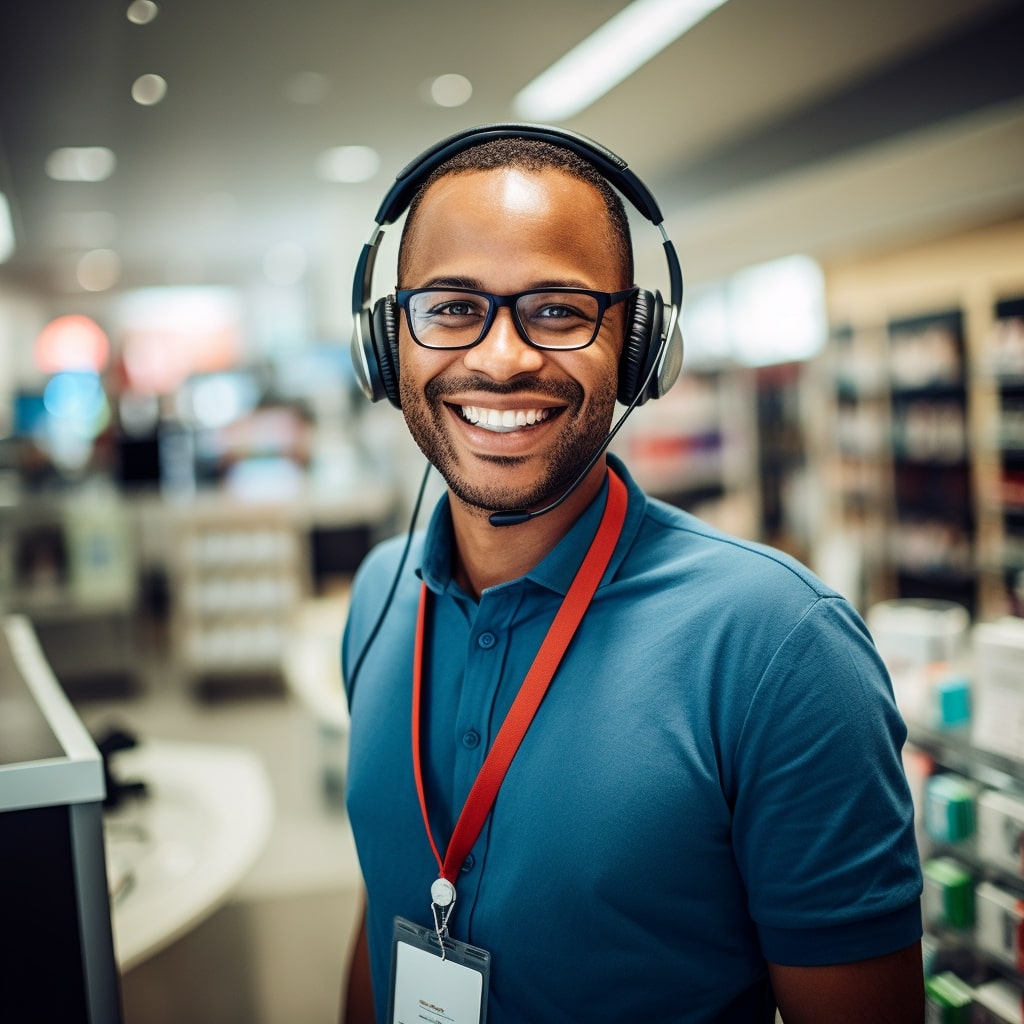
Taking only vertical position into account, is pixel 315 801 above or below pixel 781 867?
below

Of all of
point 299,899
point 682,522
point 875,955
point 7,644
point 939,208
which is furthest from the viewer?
point 939,208

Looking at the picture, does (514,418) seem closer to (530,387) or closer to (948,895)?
(530,387)

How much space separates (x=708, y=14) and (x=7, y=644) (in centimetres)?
399

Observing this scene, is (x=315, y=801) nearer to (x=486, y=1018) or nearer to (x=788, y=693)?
(x=486, y=1018)

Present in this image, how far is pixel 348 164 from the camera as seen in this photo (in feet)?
22.5

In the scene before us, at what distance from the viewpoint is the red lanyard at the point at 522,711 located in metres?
0.94

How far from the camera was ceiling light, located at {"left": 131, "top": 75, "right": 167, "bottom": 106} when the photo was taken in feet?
16.1

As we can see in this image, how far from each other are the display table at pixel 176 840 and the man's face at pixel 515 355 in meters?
0.83

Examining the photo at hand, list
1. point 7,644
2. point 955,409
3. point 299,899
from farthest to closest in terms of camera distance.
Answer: point 955,409 → point 299,899 → point 7,644

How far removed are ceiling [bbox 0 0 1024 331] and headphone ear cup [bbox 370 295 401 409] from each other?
3.44 metres

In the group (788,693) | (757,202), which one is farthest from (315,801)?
(757,202)

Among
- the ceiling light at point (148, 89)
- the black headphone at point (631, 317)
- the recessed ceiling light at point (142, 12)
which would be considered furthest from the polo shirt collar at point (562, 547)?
the ceiling light at point (148, 89)

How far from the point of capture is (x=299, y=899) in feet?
11.2

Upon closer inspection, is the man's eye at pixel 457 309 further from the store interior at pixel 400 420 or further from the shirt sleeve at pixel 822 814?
the store interior at pixel 400 420
